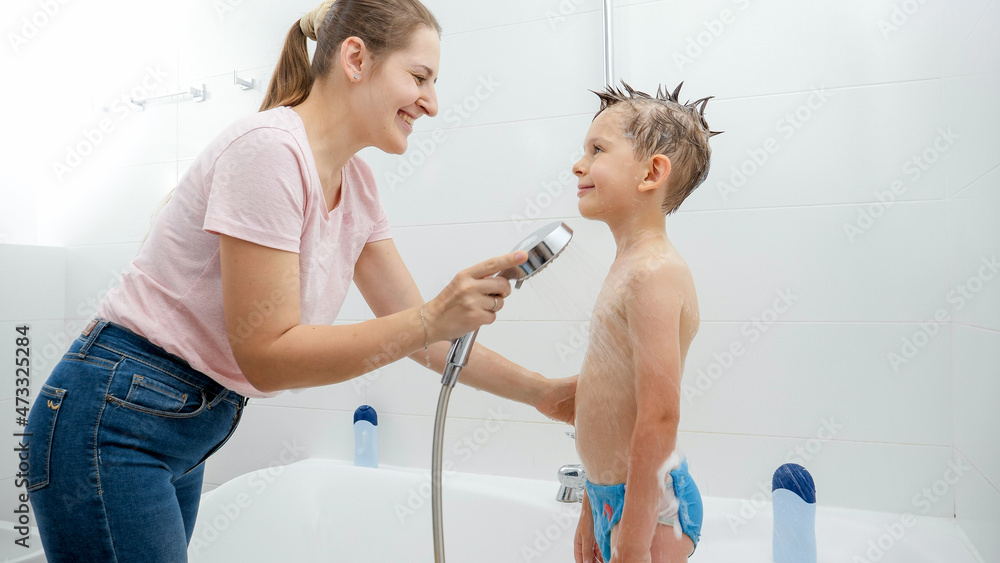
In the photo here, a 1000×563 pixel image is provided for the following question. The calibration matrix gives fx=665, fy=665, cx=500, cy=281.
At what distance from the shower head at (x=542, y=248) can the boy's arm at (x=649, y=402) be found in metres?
0.15

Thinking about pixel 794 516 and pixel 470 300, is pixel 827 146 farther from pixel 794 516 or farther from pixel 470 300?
pixel 470 300

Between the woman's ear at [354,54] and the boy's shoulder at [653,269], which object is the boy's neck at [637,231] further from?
the woman's ear at [354,54]

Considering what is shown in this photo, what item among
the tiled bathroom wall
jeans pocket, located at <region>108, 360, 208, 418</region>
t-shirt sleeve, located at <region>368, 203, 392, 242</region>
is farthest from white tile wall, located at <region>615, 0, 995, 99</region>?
jeans pocket, located at <region>108, 360, 208, 418</region>

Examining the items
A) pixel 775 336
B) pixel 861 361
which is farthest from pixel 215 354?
pixel 861 361

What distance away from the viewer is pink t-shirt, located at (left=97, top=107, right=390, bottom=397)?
2.33ft

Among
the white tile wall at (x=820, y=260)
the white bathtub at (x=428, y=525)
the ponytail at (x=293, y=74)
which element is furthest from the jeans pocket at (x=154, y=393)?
the white tile wall at (x=820, y=260)

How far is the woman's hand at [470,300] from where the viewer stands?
2.19 feet

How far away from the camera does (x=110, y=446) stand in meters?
0.73

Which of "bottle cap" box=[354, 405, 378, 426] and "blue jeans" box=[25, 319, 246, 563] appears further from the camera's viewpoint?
"bottle cap" box=[354, 405, 378, 426]

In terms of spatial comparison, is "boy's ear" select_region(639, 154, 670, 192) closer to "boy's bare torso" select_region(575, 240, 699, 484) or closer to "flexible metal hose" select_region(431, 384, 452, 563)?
"boy's bare torso" select_region(575, 240, 699, 484)

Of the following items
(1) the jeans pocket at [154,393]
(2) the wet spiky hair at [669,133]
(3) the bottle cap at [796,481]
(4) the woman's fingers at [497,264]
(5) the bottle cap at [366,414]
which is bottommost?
(3) the bottle cap at [796,481]

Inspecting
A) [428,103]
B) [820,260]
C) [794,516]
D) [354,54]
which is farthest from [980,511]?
[354,54]

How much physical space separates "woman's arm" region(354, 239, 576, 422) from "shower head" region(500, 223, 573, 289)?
23cm

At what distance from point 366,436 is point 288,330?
43.9 inches
